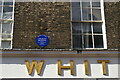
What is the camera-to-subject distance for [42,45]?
28.6 feet

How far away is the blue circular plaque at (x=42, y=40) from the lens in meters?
8.74

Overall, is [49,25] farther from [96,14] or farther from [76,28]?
[96,14]

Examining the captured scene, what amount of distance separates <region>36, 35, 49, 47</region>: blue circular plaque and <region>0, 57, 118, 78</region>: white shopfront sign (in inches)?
23.0

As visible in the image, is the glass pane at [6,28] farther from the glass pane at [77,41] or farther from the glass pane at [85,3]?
the glass pane at [85,3]

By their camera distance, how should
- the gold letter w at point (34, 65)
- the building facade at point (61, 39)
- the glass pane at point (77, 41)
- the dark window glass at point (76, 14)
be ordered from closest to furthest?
the gold letter w at point (34, 65), the building facade at point (61, 39), the glass pane at point (77, 41), the dark window glass at point (76, 14)

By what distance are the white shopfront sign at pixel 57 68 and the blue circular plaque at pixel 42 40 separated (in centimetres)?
59

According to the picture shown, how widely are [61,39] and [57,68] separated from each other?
1147 mm

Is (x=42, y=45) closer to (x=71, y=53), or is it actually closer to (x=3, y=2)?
(x=71, y=53)

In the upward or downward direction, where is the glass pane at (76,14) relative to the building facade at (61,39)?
upward

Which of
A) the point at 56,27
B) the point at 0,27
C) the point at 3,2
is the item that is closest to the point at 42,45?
the point at 56,27

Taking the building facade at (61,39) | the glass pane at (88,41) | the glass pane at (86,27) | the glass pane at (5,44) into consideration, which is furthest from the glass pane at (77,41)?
the glass pane at (5,44)

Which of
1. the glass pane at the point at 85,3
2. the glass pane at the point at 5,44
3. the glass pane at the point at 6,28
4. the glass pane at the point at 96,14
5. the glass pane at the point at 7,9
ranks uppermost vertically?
the glass pane at the point at 85,3

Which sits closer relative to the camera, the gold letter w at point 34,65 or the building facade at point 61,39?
the gold letter w at point 34,65

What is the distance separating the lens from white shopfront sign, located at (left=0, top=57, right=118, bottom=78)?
838 centimetres
